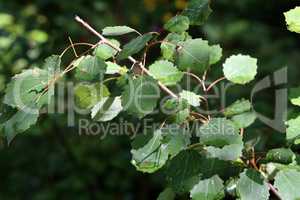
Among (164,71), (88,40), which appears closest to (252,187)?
(164,71)

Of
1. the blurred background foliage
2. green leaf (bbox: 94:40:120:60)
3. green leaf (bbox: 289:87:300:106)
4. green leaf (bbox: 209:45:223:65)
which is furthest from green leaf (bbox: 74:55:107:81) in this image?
the blurred background foliage

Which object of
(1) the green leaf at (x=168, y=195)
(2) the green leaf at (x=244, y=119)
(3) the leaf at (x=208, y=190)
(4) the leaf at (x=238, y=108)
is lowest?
(1) the green leaf at (x=168, y=195)

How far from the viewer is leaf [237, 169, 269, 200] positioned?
1.01m

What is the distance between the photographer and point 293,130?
42.6 inches

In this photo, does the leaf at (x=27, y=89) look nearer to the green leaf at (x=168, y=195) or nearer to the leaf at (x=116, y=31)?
the leaf at (x=116, y=31)

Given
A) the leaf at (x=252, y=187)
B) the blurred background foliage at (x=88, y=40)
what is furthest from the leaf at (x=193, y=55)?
the blurred background foliage at (x=88, y=40)

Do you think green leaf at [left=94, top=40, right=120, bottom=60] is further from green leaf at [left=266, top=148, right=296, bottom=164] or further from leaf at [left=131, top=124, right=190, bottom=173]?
green leaf at [left=266, top=148, right=296, bottom=164]

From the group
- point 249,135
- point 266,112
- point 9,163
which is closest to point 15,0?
point 9,163

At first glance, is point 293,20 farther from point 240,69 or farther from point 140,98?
point 140,98

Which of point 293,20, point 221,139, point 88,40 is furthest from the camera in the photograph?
point 88,40

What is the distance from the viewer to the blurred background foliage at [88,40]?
2672mm

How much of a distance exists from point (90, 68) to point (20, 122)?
0.52ft

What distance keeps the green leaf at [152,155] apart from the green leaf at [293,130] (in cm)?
24

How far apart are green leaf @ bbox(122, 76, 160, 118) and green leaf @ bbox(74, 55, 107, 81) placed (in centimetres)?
6
